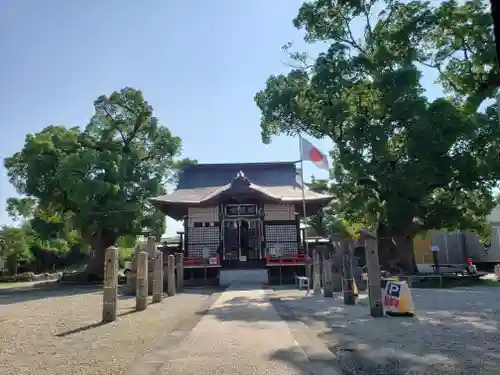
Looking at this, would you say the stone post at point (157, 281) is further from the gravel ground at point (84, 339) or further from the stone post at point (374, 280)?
the stone post at point (374, 280)

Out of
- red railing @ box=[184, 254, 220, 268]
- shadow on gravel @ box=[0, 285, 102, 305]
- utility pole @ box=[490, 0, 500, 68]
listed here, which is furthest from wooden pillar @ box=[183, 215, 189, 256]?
utility pole @ box=[490, 0, 500, 68]

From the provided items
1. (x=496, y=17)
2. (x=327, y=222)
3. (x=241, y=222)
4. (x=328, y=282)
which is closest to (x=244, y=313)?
(x=328, y=282)

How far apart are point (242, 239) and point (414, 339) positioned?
1870 centimetres

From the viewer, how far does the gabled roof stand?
76.8 ft

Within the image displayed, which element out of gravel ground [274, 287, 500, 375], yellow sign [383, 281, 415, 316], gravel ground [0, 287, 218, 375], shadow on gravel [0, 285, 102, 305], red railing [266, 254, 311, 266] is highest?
red railing [266, 254, 311, 266]

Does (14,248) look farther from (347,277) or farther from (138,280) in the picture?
(347,277)

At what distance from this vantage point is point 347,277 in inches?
440

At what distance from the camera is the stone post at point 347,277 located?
36.1ft

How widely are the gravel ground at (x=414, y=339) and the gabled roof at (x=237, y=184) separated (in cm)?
1359

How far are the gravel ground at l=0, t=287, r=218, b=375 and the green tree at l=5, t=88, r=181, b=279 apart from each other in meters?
13.3

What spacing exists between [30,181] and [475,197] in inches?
907

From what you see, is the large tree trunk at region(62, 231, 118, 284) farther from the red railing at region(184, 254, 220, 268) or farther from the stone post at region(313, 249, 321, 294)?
the stone post at region(313, 249, 321, 294)

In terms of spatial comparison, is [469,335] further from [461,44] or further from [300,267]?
[300,267]

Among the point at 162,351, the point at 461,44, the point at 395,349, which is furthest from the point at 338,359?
the point at 461,44
